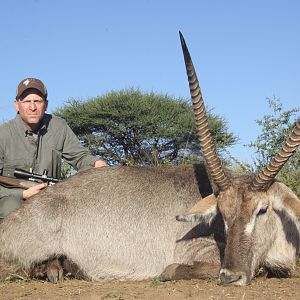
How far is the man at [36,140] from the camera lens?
24.0 feet

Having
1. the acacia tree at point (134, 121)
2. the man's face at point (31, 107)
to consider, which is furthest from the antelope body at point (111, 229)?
the acacia tree at point (134, 121)

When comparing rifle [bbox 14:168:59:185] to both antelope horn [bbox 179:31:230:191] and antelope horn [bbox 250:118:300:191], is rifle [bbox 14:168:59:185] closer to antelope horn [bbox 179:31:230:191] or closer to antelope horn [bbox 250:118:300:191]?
antelope horn [bbox 179:31:230:191]

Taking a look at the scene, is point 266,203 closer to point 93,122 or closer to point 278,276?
point 278,276

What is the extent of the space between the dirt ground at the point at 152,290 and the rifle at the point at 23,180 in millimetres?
1275

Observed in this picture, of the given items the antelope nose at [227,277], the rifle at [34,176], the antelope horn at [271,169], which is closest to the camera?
the antelope nose at [227,277]

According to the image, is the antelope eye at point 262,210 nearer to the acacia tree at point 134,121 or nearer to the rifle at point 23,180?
the rifle at point 23,180

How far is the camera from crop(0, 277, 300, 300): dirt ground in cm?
481

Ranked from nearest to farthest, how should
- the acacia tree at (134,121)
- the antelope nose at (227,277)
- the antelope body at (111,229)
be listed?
the antelope nose at (227,277) → the antelope body at (111,229) → the acacia tree at (134,121)

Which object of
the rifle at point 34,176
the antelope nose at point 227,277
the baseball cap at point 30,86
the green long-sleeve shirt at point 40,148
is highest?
the baseball cap at point 30,86

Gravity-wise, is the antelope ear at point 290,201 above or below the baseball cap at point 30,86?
below

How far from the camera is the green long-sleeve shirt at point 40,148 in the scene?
7289mm

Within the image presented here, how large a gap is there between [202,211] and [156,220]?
0.59 metres

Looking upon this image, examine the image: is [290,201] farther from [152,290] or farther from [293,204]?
[152,290]

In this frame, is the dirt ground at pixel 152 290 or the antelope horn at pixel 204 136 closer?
the dirt ground at pixel 152 290
